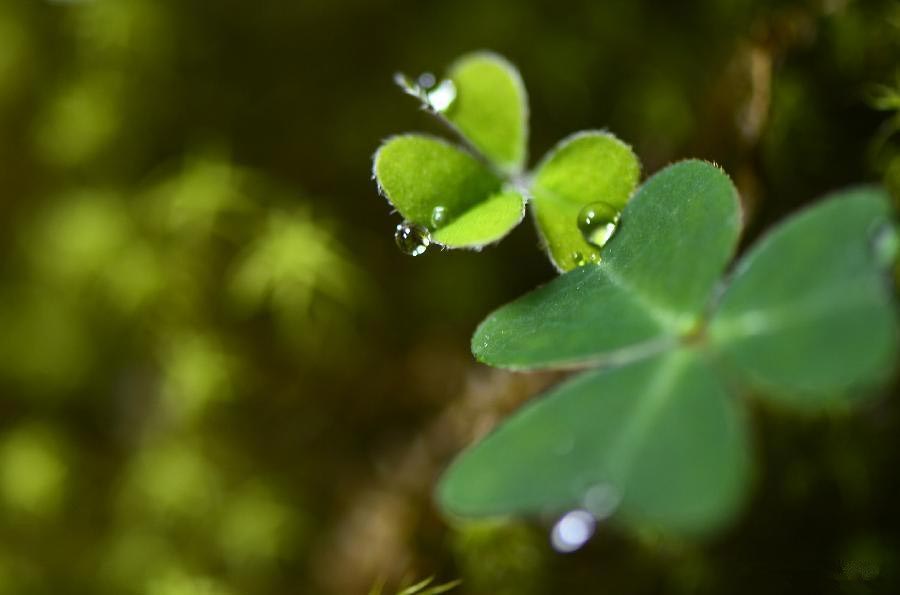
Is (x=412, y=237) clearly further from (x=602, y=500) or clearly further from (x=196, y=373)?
(x=196, y=373)

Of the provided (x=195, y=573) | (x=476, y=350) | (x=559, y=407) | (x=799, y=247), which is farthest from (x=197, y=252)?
(x=799, y=247)

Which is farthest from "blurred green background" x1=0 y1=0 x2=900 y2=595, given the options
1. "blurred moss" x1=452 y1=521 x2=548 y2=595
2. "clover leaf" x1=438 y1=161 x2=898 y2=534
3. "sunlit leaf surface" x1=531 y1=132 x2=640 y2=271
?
"clover leaf" x1=438 y1=161 x2=898 y2=534

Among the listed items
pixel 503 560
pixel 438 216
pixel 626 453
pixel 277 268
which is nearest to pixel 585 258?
pixel 438 216

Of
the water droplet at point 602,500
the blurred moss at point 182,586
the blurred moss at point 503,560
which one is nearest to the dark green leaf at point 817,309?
the water droplet at point 602,500

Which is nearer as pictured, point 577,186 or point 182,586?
point 577,186

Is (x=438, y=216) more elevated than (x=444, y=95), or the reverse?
(x=444, y=95)

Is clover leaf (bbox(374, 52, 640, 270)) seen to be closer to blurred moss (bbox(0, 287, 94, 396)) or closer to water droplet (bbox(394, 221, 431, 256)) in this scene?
water droplet (bbox(394, 221, 431, 256))

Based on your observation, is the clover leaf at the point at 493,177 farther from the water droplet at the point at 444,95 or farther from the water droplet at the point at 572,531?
the water droplet at the point at 572,531

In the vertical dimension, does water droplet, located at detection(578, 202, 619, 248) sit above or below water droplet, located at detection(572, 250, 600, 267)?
above
